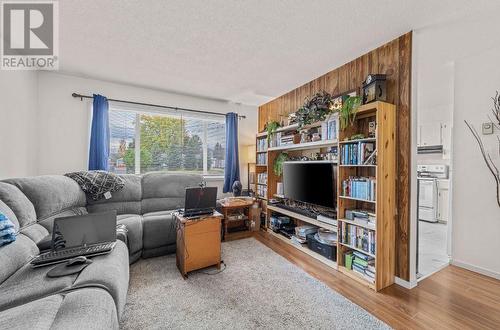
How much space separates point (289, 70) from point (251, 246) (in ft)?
8.49

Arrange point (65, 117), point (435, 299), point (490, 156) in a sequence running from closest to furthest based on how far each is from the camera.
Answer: point (435, 299)
point (490, 156)
point (65, 117)

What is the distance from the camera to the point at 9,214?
1583 mm

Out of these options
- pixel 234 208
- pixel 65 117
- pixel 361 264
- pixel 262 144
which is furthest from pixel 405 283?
pixel 65 117

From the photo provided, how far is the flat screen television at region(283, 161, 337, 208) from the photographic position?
8.61 ft

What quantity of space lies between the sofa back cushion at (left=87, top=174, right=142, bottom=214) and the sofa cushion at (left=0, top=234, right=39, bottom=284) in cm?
117

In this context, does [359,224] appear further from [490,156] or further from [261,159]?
[261,159]

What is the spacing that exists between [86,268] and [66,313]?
48 cm

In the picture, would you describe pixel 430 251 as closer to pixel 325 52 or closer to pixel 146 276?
pixel 325 52

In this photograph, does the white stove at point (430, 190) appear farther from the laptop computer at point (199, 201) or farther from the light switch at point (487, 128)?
the laptop computer at point (199, 201)

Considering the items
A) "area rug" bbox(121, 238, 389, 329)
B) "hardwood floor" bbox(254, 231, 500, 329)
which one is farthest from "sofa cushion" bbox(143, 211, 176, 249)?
"hardwood floor" bbox(254, 231, 500, 329)

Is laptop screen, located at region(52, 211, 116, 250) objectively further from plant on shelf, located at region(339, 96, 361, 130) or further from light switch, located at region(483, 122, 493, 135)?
light switch, located at region(483, 122, 493, 135)

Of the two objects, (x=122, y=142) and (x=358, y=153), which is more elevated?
(x=122, y=142)

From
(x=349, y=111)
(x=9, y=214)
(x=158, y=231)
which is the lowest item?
(x=158, y=231)

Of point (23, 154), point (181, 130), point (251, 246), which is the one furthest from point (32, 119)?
point (251, 246)
